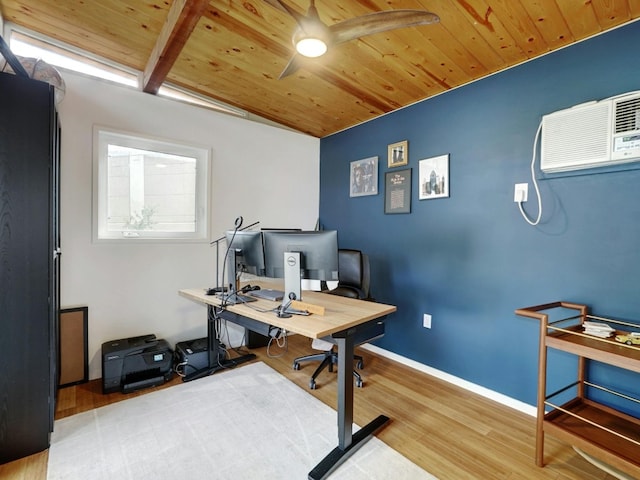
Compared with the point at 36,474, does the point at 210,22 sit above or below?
above

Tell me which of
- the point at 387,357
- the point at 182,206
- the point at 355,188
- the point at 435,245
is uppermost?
the point at 355,188

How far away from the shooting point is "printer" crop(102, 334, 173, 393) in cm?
226

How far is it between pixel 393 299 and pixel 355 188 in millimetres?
1287

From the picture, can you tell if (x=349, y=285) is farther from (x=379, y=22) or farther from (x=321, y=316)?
(x=379, y=22)

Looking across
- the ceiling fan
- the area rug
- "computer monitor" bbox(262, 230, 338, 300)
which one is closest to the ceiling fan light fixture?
the ceiling fan

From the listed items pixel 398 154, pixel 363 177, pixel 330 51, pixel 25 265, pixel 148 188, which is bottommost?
pixel 25 265

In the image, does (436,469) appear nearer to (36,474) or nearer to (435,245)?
(435,245)

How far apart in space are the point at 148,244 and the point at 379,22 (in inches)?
97.7

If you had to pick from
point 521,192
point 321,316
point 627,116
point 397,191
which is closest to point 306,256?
point 321,316

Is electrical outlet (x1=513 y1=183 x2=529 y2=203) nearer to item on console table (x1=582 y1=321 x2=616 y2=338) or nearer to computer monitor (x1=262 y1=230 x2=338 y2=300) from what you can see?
item on console table (x1=582 y1=321 x2=616 y2=338)

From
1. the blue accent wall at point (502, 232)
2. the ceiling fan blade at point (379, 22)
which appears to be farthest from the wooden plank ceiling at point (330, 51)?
the ceiling fan blade at point (379, 22)

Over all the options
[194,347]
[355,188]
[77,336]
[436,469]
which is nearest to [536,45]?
[355,188]

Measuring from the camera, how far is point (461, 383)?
95.4 inches

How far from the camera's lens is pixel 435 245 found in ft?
8.62
